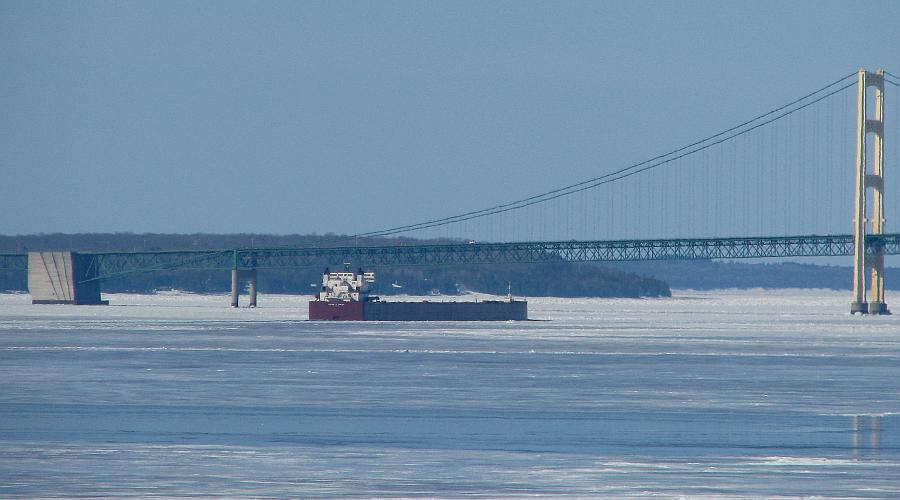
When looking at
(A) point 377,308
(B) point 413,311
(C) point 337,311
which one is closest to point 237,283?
(B) point 413,311

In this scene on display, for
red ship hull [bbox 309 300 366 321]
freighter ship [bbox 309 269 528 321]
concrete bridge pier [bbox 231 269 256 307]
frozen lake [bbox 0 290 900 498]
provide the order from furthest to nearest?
1. concrete bridge pier [bbox 231 269 256 307]
2. freighter ship [bbox 309 269 528 321]
3. red ship hull [bbox 309 300 366 321]
4. frozen lake [bbox 0 290 900 498]

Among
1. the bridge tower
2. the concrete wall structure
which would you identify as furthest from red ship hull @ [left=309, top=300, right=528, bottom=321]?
the concrete wall structure

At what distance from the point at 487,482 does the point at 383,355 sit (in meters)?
29.7

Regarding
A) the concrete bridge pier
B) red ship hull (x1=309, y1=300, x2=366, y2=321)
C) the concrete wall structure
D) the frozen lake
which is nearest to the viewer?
the frozen lake

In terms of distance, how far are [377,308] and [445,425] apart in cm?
7858

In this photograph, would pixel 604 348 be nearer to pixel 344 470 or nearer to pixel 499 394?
pixel 499 394

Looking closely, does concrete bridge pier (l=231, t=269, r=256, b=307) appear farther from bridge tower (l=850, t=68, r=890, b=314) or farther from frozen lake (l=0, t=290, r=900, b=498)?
frozen lake (l=0, t=290, r=900, b=498)

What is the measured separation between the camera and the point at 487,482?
17922mm

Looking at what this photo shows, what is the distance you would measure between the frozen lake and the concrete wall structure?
116m

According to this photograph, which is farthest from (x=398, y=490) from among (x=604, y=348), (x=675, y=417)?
(x=604, y=348)

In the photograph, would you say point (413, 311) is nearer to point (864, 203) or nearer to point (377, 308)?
point (377, 308)

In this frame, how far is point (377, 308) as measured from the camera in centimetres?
10269

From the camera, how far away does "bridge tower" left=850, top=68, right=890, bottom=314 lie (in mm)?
117812

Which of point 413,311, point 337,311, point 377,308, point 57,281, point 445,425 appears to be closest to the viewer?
point 445,425
